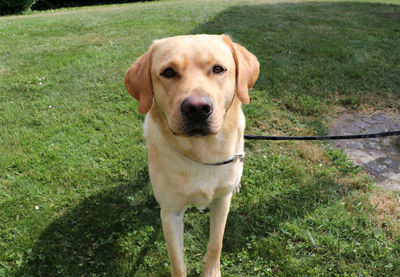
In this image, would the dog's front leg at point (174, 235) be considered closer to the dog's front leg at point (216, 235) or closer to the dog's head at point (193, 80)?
the dog's front leg at point (216, 235)

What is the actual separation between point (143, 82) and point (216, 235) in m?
1.43

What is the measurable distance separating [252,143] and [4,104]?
4.30 m

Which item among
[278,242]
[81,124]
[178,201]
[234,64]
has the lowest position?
[278,242]

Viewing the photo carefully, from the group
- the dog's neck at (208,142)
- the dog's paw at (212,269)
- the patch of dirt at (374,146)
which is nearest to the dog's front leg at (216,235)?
the dog's paw at (212,269)

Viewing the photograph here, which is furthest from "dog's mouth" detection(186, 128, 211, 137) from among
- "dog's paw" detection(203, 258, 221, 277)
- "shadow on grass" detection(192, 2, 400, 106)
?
"shadow on grass" detection(192, 2, 400, 106)

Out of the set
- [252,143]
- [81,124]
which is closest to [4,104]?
[81,124]

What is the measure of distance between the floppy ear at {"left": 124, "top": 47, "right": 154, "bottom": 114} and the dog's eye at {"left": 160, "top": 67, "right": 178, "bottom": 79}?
185 mm

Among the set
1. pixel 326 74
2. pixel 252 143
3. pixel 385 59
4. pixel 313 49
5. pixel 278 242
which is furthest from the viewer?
pixel 313 49

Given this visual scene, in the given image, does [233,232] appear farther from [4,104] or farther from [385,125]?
[4,104]

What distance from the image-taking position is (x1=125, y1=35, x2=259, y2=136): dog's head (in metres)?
2.02

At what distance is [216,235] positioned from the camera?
2650 millimetres

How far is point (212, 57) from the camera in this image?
2207mm

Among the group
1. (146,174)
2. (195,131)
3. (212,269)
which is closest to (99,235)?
(146,174)

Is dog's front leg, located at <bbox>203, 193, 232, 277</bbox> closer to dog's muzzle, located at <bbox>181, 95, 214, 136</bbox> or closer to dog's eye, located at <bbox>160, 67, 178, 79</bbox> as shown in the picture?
dog's muzzle, located at <bbox>181, 95, 214, 136</bbox>
